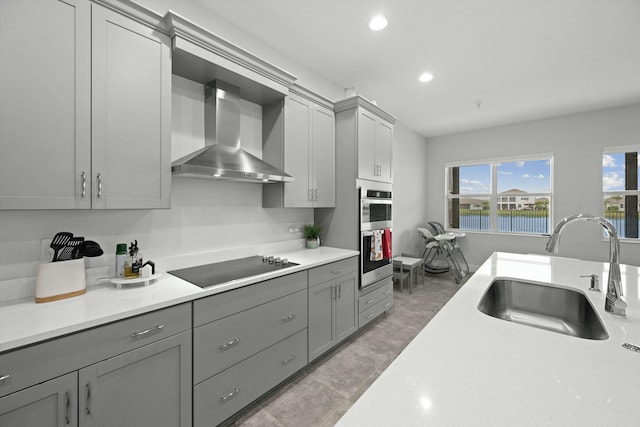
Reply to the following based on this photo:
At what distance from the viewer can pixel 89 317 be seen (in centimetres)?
115

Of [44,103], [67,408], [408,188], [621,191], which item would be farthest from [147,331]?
[621,191]

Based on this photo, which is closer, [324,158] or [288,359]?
[288,359]

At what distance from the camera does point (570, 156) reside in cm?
454

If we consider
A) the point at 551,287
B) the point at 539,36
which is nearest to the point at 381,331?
the point at 551,287

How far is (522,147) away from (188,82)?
5495mm

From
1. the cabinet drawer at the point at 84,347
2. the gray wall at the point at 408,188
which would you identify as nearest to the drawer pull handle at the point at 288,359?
the cabinet drawer at the point at 84,347

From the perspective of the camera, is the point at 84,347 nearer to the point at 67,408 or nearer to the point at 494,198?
the point at 67,408

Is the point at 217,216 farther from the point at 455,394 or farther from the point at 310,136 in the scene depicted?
the point at 455,394

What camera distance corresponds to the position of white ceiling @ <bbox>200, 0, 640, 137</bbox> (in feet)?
7.04

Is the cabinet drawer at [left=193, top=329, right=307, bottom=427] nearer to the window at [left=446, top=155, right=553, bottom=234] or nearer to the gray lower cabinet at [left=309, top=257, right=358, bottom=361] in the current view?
the gray lower cabinet at [left=309, top=257, right=358, bottom=361]

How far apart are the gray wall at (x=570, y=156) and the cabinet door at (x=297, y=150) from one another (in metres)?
4.23

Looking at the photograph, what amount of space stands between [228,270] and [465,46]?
299 cm

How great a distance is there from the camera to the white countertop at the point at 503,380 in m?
0.57

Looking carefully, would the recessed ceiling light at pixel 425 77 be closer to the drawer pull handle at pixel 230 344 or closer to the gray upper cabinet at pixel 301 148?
the gray upper cabinet at pixel 301 148
